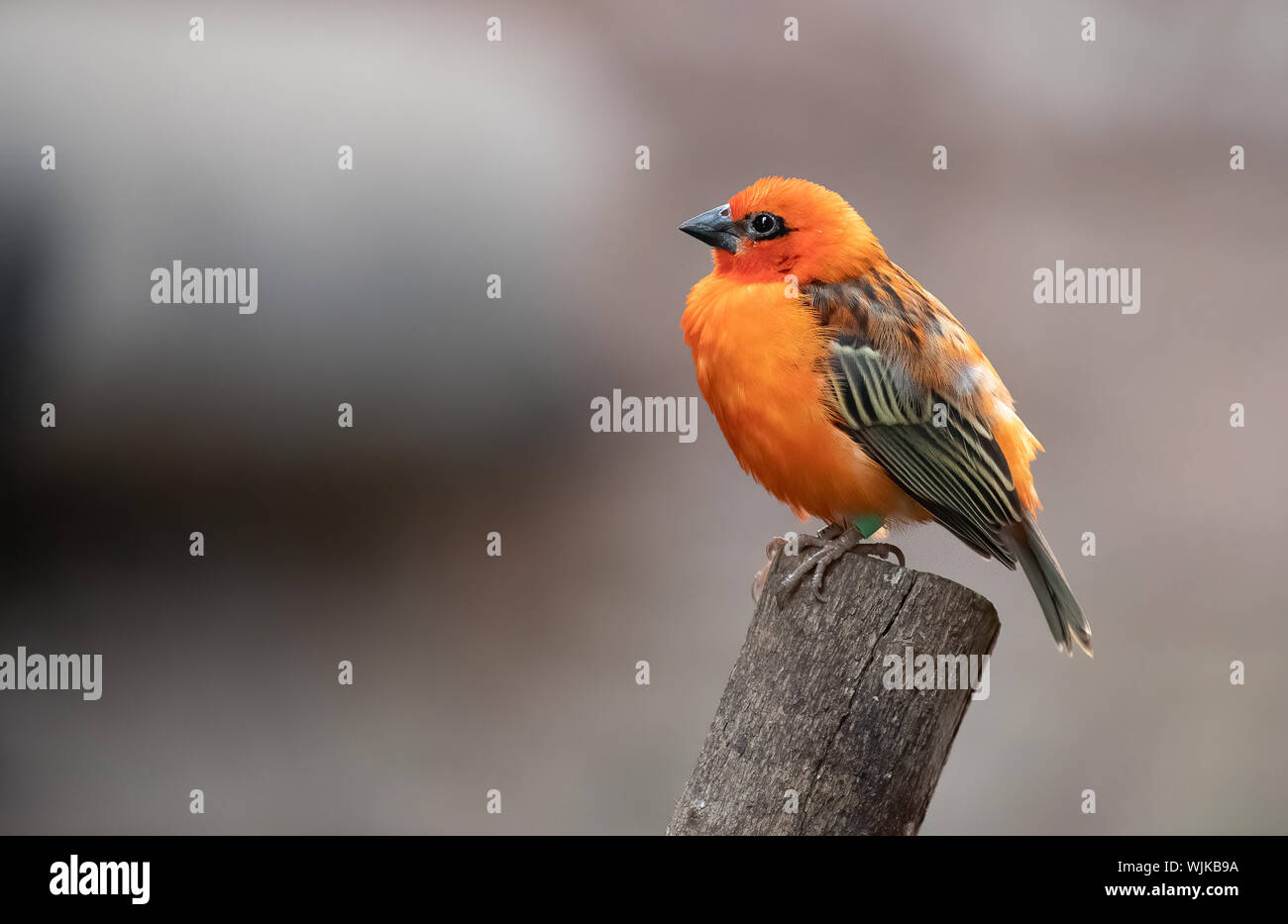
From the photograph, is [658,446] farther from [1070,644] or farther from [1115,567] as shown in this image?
[1070,644]

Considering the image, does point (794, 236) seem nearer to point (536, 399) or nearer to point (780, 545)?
point (780, 545)


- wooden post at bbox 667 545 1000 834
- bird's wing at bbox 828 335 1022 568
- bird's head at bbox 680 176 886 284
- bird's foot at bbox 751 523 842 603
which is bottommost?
wooden post at bbox 667 545 1000 834

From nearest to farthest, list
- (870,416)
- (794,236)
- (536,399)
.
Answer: (870,416) < (794,236) < (536,399)

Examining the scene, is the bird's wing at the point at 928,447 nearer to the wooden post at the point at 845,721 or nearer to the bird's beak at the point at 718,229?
the bird's beak at the point at 718,229

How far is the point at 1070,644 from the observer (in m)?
3.89

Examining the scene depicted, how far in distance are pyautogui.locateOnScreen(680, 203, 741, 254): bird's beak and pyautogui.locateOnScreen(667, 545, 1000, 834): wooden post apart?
156 cm

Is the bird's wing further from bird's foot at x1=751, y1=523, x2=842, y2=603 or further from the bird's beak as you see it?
the bird's beak

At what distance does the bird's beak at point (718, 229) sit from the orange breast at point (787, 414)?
0.33m

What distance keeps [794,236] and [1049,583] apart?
1391mm

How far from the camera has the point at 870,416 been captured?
3771 millimetres

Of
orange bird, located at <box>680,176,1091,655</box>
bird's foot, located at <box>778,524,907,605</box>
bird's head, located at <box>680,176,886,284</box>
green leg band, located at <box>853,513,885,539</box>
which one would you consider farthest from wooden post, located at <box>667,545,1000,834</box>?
bird's head, located at <box>680,176,886,284</box>

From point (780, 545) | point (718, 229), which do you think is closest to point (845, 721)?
point (780, 545)

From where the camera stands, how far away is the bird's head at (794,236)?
4.09 metres

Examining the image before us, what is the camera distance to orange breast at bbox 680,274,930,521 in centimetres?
379
